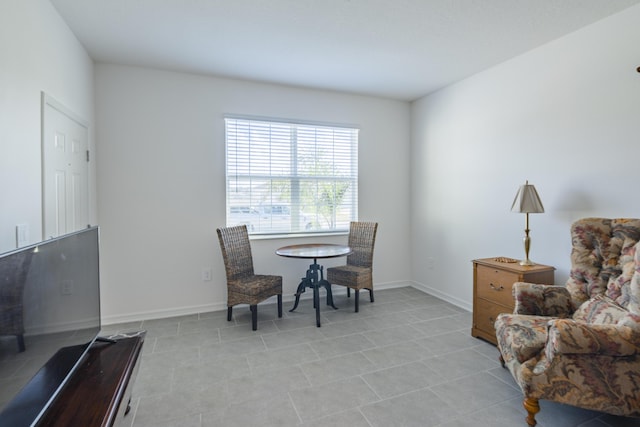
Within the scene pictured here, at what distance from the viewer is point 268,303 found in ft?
13.0

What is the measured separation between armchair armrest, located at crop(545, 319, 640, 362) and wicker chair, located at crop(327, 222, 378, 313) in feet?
7.03

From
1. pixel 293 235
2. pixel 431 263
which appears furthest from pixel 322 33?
pixel 431 263

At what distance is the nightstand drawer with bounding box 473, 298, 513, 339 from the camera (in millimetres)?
2765

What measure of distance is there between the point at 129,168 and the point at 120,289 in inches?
50.8

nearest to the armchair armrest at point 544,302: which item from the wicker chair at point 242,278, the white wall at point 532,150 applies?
the white wall at point 532,150

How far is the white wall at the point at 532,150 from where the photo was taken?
7.86 feet

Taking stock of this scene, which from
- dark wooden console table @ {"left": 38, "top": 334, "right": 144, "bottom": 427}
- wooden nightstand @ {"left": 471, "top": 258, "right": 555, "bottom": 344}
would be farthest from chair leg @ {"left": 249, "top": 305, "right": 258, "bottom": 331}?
wooden nightstand @ {"left": 471, "top": 258, "right": 555, "bottom": 344}

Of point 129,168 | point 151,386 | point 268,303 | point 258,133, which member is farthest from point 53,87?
point 268,303

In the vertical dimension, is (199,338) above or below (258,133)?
below

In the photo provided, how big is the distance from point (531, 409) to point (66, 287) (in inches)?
96.2

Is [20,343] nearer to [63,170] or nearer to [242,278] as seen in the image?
[63,170]

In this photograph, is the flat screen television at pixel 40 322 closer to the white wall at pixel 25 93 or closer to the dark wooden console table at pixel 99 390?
the dark wooden console table at pixel 99 390

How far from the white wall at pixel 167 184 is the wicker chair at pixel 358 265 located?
574 millimetres

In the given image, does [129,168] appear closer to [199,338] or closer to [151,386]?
[199,338]
